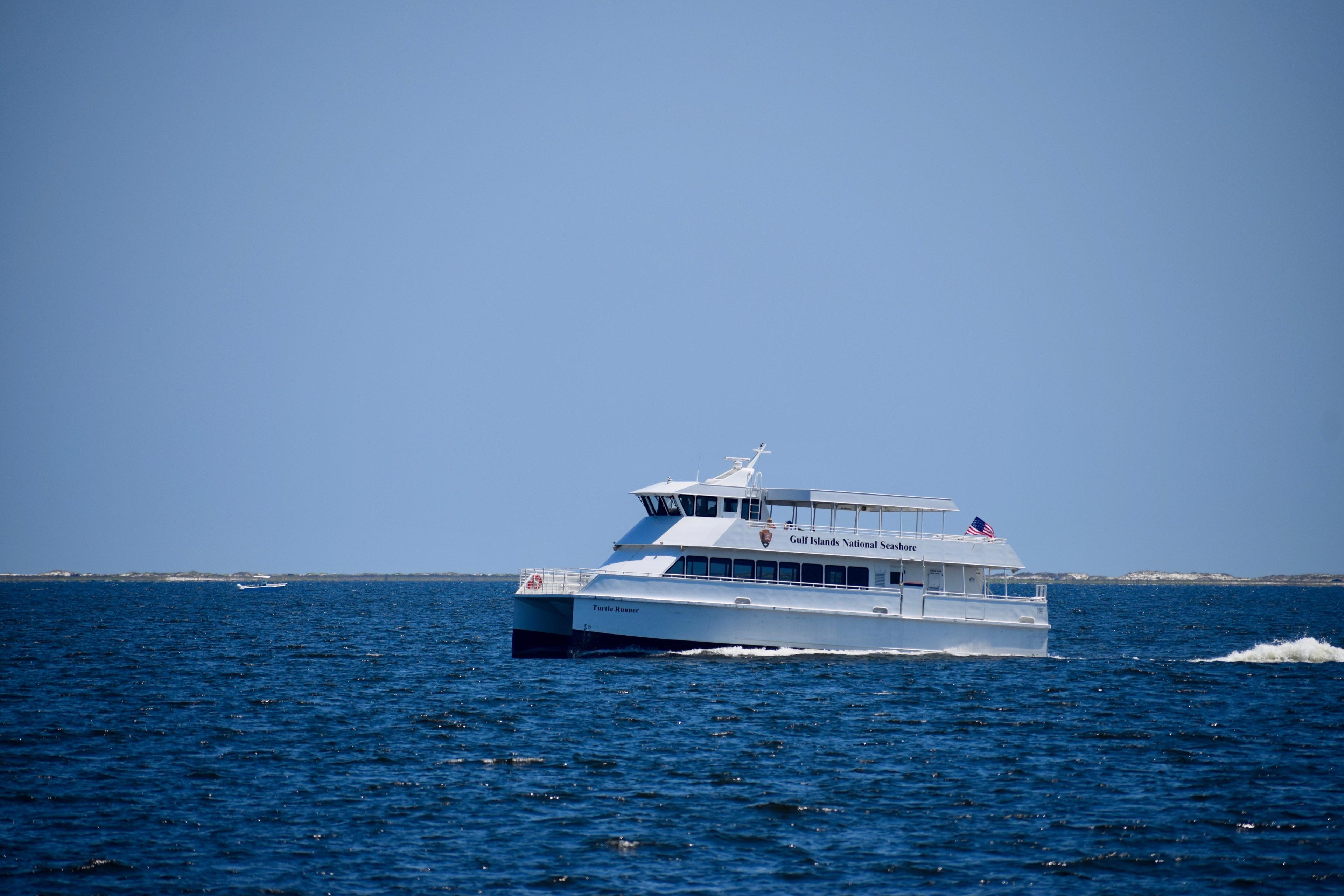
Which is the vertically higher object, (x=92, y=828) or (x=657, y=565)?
(x=657, y=565)

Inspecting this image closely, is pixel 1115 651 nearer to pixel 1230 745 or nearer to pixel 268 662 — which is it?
pixel 1230 745

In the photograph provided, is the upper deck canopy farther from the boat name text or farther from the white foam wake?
the white foam wake

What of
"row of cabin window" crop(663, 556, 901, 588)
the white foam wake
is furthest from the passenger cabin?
the white foam wake

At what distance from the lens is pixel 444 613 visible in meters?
71.1

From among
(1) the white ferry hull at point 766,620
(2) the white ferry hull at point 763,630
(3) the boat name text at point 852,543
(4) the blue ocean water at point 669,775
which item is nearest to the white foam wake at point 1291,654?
(4) the blue ocean water at point 669,775

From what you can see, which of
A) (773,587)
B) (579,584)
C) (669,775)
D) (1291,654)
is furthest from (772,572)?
(1291,654)

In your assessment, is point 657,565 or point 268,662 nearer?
point 657,565

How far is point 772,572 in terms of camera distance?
3250 cm

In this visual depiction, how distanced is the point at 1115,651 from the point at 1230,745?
20072 mm

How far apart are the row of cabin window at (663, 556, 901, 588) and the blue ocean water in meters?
2.16

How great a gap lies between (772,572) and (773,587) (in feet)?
2.86

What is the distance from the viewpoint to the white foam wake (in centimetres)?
3781

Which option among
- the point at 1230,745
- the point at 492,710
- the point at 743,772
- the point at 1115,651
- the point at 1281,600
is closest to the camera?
the point at 743,772

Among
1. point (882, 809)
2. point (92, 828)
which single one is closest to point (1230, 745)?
point (882, 809)
